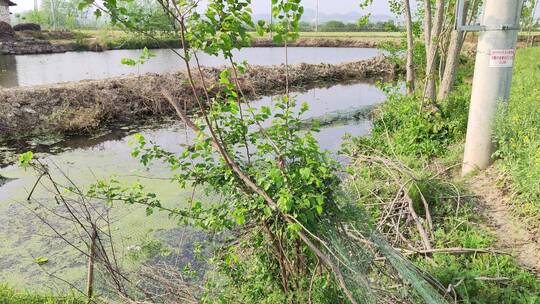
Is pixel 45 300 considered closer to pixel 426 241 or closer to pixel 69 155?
pixel 426 241

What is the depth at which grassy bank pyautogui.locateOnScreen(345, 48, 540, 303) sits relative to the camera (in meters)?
3.24

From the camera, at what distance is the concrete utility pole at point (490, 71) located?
4.54m

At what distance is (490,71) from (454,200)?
144 cm

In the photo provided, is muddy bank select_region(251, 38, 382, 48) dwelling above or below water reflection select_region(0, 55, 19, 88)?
above

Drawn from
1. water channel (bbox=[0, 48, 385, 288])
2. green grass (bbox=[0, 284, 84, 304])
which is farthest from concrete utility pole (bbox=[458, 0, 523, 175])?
green grass (bbox=[0, 284, 84, 304])

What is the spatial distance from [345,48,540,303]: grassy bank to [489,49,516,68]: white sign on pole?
557 millimetres

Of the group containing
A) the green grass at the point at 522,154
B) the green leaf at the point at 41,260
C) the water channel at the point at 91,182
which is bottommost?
the green leaf at the point at 41,260

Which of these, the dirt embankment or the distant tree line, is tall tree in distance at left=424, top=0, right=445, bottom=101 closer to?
the dirt embankment

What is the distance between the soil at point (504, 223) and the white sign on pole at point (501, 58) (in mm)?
1132

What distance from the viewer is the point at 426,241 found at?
382 centimetres

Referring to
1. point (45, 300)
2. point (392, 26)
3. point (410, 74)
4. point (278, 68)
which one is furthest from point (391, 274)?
point (278, 68)

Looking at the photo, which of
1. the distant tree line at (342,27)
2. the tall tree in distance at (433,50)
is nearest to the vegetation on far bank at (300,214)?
the tall tree in distance at (433,50)

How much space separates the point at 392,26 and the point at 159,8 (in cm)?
851

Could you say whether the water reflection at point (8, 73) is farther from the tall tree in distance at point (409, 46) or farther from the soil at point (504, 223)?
the soil at point (504, 223)
